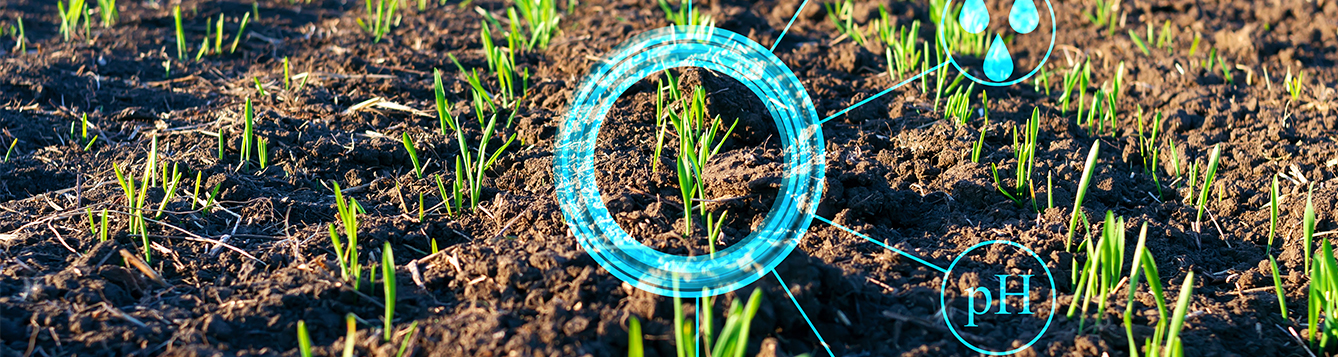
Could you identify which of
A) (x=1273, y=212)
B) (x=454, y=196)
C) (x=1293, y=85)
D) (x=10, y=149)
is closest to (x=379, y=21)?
(x=10, y=149)

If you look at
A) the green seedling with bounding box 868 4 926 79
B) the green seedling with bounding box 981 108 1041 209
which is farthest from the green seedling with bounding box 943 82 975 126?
the green seedling with bounding box 868 4 926 79

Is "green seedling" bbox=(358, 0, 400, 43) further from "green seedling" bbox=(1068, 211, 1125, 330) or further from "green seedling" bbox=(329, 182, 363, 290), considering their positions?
"green seedling" bbox=(1068, 211, 1125, 330)

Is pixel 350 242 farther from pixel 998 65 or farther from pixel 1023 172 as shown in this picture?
pixel 998 65

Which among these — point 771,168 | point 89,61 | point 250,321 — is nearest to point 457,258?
point 250,321

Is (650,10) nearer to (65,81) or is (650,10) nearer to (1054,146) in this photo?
(1054,146)

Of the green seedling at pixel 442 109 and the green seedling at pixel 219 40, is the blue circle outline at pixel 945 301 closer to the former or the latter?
the green seedling at pixel 442 109

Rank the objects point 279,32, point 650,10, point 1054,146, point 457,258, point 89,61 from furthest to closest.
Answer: point 650,10, point 279,32, point 89,61, point 1054,146, point 457,258
